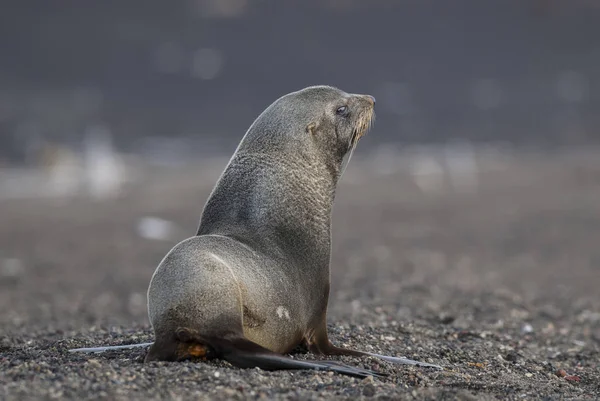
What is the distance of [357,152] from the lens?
164ft

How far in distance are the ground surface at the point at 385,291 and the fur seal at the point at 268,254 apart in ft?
0.78

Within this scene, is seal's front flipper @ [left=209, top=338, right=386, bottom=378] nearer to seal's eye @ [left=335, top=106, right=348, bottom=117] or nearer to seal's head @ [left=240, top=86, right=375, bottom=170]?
seal's head @ [left=240, top=86, right=375, bottom=170]

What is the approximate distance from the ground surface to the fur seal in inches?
9.3

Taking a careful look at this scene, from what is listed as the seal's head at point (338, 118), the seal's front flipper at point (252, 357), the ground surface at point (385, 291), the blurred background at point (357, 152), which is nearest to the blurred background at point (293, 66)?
the blurred background at point (357, 152)

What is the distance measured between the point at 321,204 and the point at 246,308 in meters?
1.37

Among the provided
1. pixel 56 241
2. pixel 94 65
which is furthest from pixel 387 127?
pixel 56 241

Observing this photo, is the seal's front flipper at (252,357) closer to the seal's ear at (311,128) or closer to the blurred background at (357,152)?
the seal's ear at (311,128)

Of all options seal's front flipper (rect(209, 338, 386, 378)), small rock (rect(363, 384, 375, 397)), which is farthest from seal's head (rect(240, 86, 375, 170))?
small rock (rect(363, 384, 375, 397))

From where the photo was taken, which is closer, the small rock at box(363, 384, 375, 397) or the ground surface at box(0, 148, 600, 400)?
the small rock at box(363, 384, 375, 397)

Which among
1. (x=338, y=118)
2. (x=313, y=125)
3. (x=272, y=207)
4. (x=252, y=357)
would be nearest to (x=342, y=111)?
(x=338, y=118)

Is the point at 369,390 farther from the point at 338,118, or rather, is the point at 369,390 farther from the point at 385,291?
the point at 385,291

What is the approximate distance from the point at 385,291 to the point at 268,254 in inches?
284

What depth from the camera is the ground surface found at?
609cm

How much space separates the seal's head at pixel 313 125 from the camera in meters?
7.55
